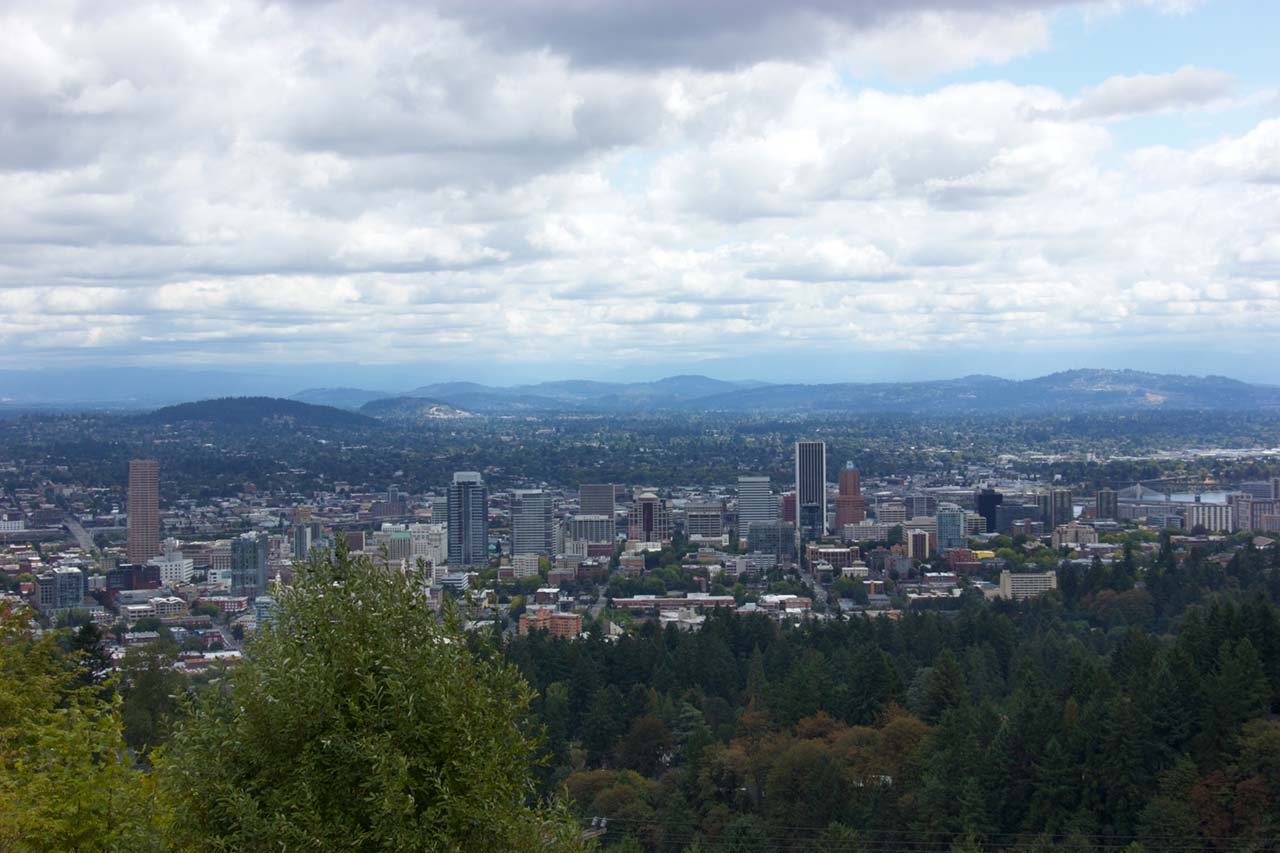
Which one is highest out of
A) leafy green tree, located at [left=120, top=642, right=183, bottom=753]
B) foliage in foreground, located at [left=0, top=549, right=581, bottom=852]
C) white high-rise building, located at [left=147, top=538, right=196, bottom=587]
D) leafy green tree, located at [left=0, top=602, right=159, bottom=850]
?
foliage in foreground, located at [left=0, top=549, right=581, bottom=852]

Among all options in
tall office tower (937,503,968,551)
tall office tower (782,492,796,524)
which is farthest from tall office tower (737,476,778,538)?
tall office tower (937,503,968,551)

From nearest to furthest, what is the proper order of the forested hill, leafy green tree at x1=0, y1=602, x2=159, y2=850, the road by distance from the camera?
→ leafy green tree at x1=0, y1=602, x2=159, y2=850 < the road < the forested hill

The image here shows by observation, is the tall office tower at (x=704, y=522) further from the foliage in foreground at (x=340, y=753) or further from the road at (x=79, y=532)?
the foliage in foreground at (x=340, y=753)

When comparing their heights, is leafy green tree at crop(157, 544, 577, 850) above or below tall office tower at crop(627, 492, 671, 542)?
above

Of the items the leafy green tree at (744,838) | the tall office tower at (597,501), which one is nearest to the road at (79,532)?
the tall office tower at (597,501)

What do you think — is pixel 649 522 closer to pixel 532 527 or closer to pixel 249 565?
pixel 532 527

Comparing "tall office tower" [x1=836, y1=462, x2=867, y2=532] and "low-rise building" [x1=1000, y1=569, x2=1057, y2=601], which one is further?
"tall office tower" [x1=836, y1=462, x2=867, y2=532]

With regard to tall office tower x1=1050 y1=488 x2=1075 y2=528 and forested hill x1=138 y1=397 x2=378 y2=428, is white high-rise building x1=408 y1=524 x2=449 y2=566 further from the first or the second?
forested hill x1=138 y1=397 x2=378 y2=428
